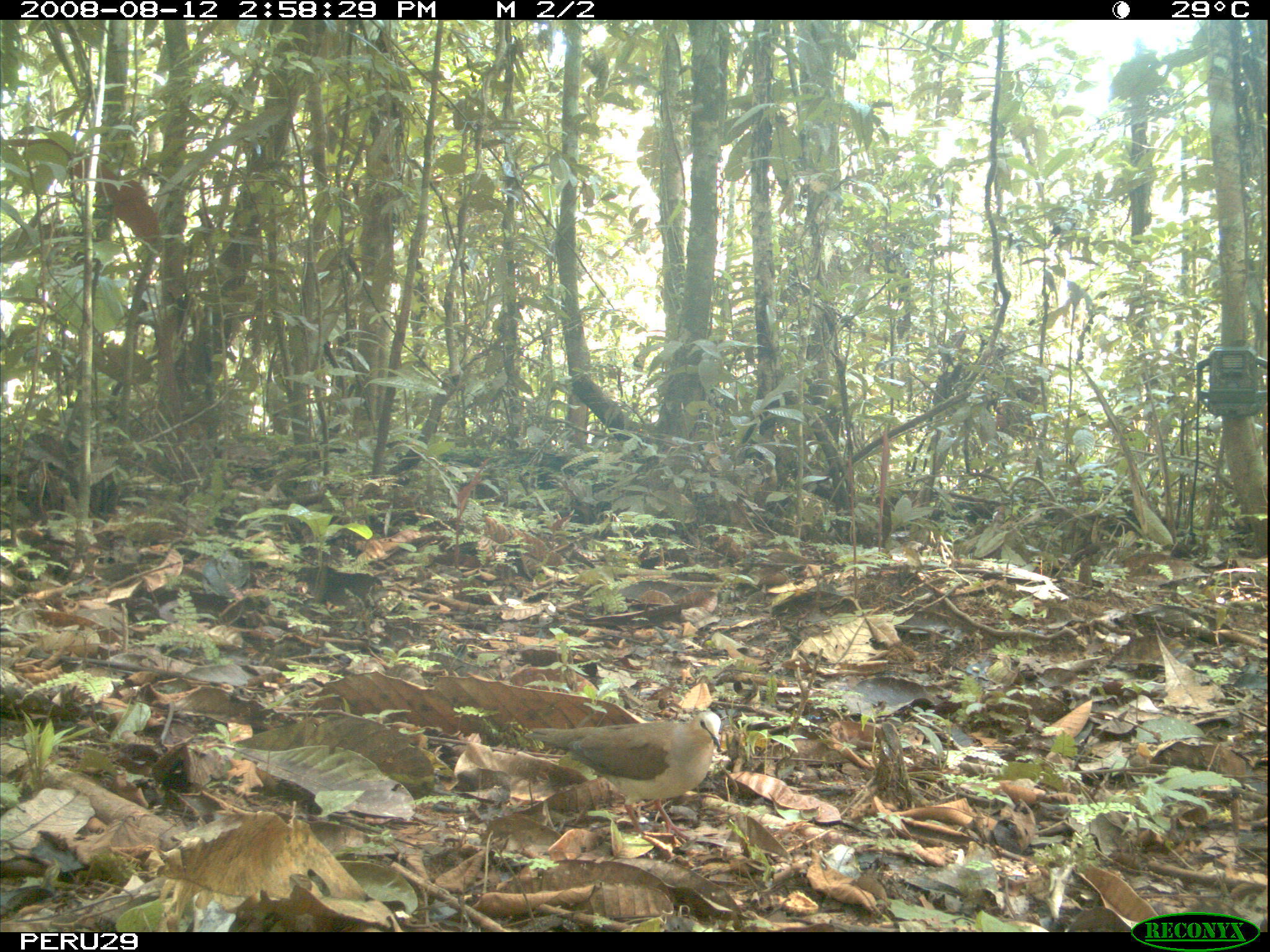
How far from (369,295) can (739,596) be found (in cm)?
162

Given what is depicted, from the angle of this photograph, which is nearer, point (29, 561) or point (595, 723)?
point (595, 723)

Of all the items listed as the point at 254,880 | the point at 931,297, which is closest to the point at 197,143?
the point at 254,880

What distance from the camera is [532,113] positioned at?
4.49 m

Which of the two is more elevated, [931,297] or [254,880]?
[931,297]

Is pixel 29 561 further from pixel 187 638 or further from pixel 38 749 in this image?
pixel 38 749

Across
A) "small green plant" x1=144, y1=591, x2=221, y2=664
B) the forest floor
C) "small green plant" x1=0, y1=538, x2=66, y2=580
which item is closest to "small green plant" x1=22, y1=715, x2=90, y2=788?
the forest floor

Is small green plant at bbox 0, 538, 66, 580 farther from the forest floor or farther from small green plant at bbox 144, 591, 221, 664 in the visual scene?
small green plant at bbox 144, 591, 221, 664

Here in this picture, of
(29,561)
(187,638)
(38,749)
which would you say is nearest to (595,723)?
(38,749)

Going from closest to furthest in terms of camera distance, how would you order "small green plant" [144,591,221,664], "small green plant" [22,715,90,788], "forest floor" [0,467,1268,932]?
"forest floor" [0,467,1268,932], "small green plant" [22,715,90,788], "small green plant" [144,591,221,664]
